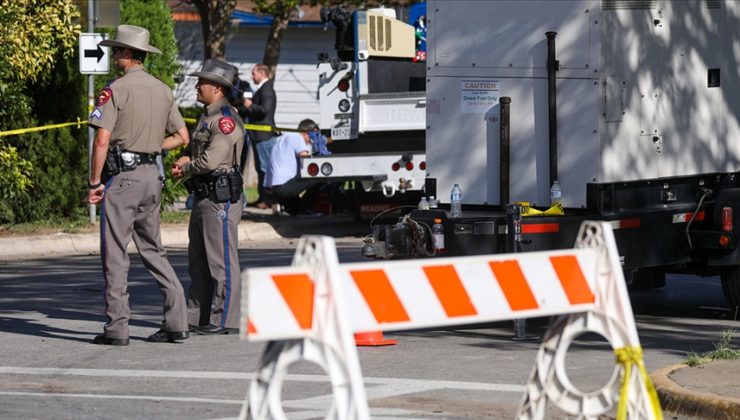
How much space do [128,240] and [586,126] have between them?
340 centimetres

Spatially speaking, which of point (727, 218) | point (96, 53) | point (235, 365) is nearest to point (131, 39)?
point (235, 365)

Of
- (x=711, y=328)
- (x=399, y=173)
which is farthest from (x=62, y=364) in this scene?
(x=399, y=173)

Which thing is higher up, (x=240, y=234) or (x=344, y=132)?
(x=344, y=132)

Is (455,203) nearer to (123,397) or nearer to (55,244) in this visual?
(123,397)

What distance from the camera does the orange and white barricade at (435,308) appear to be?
17.5ft

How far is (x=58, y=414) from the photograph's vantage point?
758 cm

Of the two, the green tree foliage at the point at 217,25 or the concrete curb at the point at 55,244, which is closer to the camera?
the concrete curb at the point at 55,244

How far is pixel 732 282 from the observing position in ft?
37.3

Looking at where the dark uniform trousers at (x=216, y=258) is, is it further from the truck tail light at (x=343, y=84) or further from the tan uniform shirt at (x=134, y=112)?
the truck tail light at (x=343, y=84)

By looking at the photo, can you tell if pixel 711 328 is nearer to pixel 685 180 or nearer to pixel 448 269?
pixel 685 180

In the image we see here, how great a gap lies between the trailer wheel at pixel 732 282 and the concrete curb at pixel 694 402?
11.1 ft

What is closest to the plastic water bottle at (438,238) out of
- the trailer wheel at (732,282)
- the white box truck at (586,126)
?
the white box truck at (586,126)

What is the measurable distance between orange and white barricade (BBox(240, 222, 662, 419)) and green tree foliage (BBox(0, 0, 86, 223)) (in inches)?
460

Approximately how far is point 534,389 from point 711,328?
5.00m
